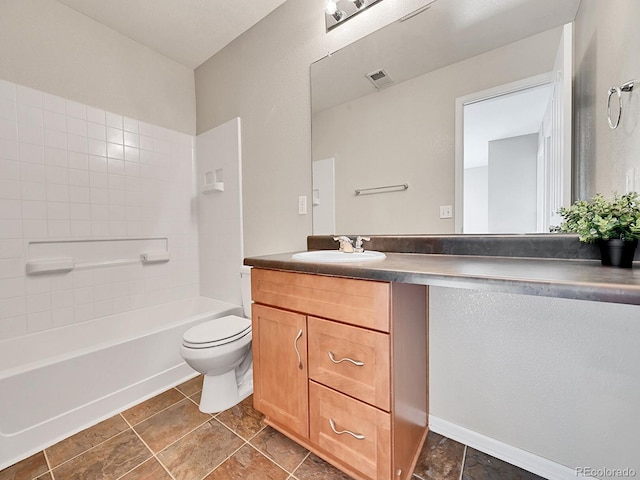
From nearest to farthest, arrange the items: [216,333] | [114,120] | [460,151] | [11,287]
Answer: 1. [460,151]
2. [216,333]
3. [11,287]
4. [114,120]

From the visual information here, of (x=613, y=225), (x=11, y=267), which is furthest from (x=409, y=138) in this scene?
(x=11, y=267)

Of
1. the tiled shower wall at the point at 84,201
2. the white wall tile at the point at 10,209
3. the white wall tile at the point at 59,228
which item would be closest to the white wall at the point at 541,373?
the tiled shower wall at the point at 84,201

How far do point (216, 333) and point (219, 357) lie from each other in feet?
0.47

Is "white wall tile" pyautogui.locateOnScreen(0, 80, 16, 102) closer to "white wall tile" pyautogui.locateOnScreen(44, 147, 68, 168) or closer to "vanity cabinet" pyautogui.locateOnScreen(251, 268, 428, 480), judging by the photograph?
"white wall tile" pyautogui.locateOnScreen(44, 147, 68, 168)

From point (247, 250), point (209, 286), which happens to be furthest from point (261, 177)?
point (209, 286)

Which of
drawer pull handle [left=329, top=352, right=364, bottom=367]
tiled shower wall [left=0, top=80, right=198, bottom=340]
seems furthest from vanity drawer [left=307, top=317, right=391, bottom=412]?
tiled shower wall [left=0, top=80, right=198, bottom=340]

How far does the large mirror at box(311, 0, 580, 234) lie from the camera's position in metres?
1.07

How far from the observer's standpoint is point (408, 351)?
1.03 m

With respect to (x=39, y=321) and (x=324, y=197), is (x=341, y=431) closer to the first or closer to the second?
(x=324, y=197)

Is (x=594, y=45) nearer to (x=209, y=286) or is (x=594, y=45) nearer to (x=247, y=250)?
(x=247, y=250)

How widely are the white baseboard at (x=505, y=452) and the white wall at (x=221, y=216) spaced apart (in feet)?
5.32

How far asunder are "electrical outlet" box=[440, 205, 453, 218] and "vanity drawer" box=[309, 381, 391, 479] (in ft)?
2.86

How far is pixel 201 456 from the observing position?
1190 millimetres

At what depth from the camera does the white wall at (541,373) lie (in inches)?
36.4
